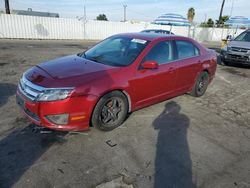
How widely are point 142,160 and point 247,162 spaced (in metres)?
1.54

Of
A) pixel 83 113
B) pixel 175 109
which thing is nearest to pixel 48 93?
pixel 83 113

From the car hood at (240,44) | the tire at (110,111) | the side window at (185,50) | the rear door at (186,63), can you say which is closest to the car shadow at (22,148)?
the tire at (110,111)

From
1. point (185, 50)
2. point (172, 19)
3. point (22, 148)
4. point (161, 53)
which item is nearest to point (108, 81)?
point (161, 53)

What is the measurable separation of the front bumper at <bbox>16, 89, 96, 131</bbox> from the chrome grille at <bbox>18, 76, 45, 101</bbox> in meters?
0.06

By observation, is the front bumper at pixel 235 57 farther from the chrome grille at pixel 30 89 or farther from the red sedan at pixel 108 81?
the chrome grille at pixel 30 89

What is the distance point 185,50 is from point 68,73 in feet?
9.46

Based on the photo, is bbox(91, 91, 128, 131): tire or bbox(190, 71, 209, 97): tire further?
bbox(190, 71, 209, 97): tire

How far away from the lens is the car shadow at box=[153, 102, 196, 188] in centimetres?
258

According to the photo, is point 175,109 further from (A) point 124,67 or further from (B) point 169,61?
(A) point 124,67

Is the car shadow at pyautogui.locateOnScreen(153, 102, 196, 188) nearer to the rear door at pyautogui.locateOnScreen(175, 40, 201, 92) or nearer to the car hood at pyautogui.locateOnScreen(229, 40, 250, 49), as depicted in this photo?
the rear door at pyautogui.locateOnScreen(175, 40, 201, 92)

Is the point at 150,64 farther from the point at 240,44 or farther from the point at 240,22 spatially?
the point at 240,22

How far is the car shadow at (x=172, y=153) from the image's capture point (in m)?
2.58

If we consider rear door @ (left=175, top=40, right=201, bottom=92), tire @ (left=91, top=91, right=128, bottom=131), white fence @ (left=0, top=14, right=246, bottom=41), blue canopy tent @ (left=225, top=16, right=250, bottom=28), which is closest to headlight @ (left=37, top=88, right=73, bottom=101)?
tire @ (left=91, top=91, right=128, bottom=131)

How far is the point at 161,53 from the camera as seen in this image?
424 cm
